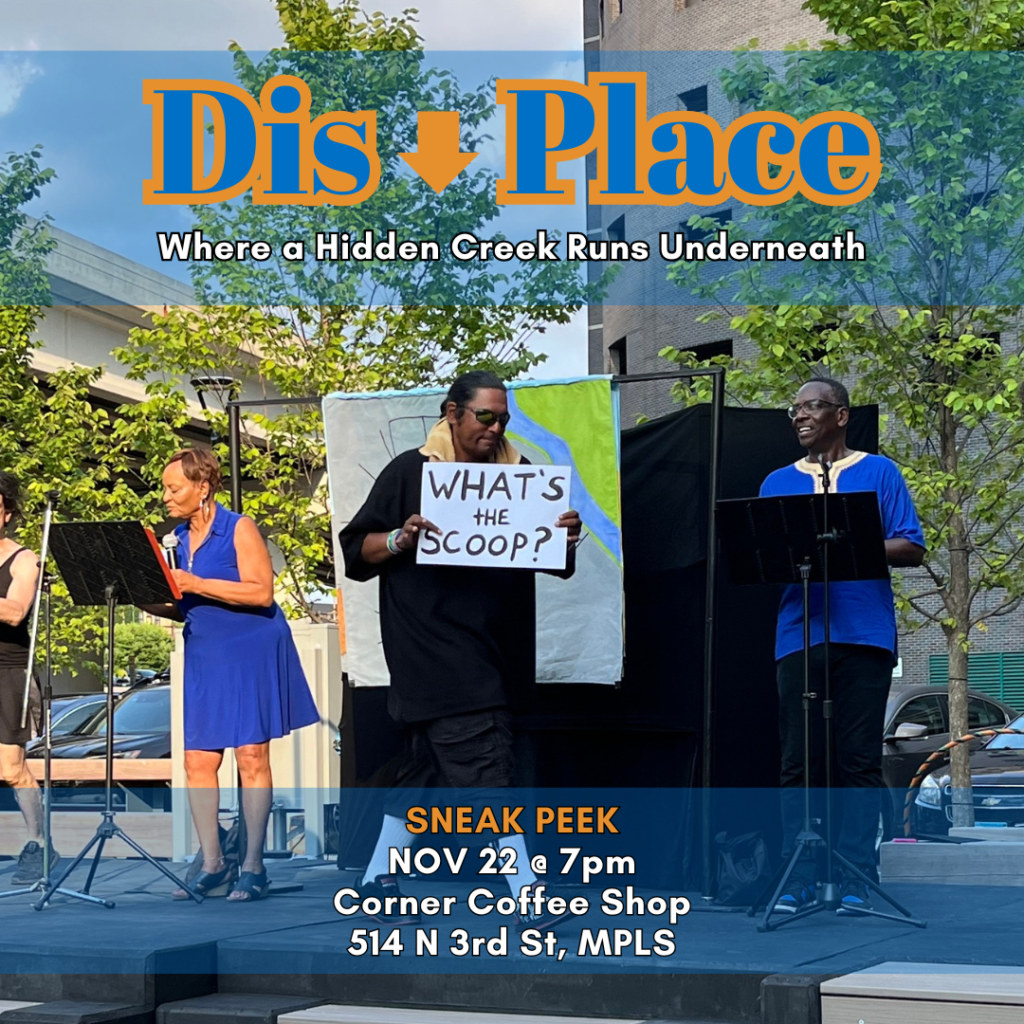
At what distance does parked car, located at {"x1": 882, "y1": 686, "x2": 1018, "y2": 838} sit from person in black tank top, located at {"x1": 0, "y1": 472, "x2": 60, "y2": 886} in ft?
28.8

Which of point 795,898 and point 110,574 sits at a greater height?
point 110,574

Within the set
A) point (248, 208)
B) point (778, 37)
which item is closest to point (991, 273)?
point (248, 208)

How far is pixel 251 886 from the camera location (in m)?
6.89

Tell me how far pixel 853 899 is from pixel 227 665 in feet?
8.95

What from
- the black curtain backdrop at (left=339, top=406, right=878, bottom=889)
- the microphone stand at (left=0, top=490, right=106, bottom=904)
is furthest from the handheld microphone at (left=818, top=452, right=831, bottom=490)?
the microphone stand at (left=0, top=490, right=106, bottom=904)

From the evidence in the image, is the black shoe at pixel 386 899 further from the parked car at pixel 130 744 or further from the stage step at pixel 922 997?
the parked car at pixel 130 744

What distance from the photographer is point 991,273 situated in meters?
15.4

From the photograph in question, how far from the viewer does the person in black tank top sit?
25.1 feet

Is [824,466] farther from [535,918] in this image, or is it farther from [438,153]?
[438,153]

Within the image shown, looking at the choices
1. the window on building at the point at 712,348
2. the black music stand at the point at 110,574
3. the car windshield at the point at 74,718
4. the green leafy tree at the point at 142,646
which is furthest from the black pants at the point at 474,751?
the green leafy tree at the point at 142,646

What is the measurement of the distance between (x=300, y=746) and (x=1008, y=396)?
8.28 meters

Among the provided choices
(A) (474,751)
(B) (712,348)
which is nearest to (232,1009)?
(A) (474,751)

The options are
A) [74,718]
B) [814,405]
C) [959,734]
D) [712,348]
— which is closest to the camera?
[814,405]

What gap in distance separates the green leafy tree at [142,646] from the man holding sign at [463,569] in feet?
120
